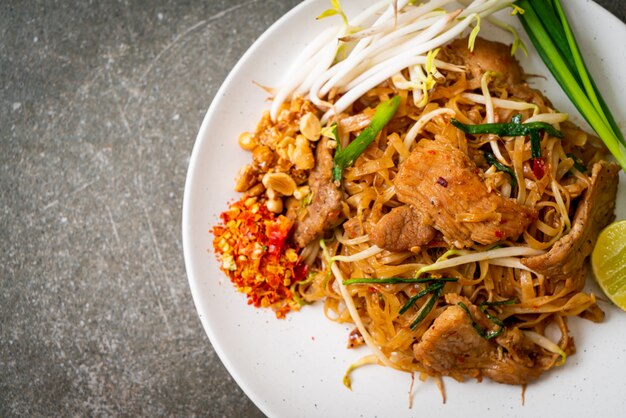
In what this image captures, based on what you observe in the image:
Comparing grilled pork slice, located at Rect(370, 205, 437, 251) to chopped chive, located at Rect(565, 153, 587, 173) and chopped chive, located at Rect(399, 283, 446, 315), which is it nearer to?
chopped chive, located at Rect(399, 283, 446, 315)

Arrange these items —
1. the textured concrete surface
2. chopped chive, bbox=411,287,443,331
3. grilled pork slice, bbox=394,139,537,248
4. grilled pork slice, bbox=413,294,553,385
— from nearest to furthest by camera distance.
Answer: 1. grilled pork slice, bbox=394,139,537,248
2. grilled pork slice, bbox=413,294,553,385
3. chopped chive, bbox=411,287,443,331
4. the textured concrete surface

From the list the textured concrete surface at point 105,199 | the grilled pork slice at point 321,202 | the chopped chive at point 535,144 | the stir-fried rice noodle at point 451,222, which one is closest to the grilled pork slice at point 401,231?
the stir-fried rice noodle at point 451,222

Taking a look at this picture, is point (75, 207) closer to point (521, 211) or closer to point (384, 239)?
point (384, 239)

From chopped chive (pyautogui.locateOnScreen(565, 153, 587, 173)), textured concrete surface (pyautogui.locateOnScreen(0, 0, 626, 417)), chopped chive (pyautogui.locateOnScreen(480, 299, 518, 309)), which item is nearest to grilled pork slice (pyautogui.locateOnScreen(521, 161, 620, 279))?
chopped chive (pyautogui.locateOnScreen(565, 153, 587, 173))

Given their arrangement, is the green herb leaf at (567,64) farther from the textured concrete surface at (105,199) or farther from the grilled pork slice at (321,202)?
the textured concrete surface at (105,199)

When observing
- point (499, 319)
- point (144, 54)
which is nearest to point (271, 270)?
point (499, 319)

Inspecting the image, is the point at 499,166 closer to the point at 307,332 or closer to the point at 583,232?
the point at 583,232
